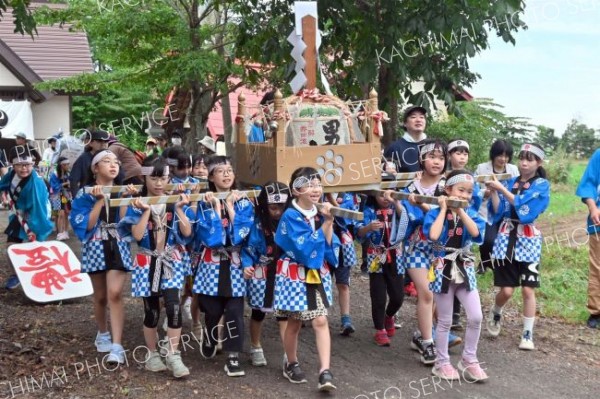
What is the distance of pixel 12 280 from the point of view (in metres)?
8.45

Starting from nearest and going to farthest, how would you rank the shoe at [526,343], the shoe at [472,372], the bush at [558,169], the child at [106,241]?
the shoe at [472,372] → the child at [106,241] → the shoe at [526,343] → the bush at [558,169]

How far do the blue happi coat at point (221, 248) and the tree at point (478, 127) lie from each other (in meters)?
9.80

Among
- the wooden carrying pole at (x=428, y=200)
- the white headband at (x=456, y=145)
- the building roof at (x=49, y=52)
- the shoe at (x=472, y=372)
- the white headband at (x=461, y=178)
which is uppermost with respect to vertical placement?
the building roof at (x=49, y=52)

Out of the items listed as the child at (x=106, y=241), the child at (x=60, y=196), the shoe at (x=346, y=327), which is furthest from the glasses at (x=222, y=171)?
the child at (x=60, y=196)

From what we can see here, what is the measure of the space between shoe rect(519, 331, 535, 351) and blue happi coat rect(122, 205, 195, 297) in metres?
3.14

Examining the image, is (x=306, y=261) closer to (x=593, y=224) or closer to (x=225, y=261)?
(x=225, y=261)

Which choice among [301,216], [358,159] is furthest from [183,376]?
[358,159]

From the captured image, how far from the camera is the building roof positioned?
1931 cm

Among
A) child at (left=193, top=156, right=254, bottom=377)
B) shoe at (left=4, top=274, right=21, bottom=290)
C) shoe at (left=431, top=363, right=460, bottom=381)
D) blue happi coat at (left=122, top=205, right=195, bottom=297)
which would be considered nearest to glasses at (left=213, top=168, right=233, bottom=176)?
child at (left=193, top=156, right=254, bottom=377)

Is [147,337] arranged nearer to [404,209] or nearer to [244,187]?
[244,187]

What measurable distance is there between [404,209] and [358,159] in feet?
1.95

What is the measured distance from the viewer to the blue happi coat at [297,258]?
4973mm

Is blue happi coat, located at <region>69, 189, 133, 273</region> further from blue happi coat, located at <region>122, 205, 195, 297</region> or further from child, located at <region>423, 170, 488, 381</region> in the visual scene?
child, located at <region>423, 170, 488, 381</region>

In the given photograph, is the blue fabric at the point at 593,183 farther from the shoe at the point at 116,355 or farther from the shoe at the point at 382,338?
the shoe at the point at 116,355
